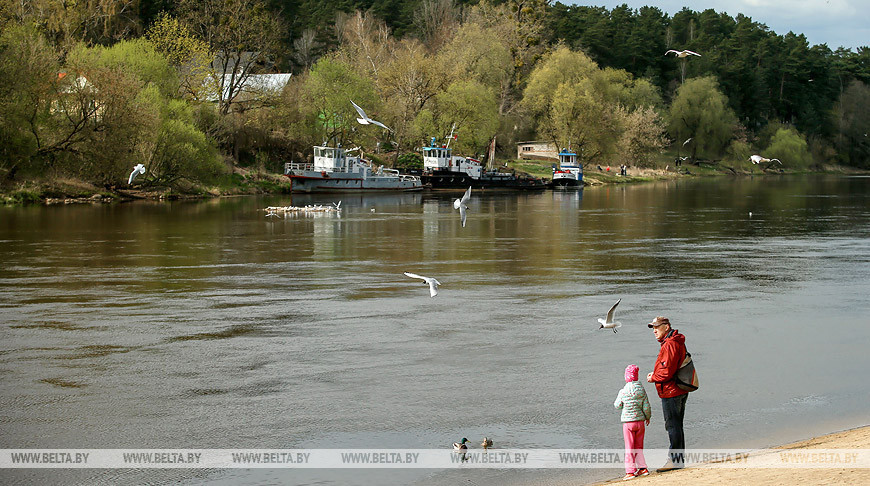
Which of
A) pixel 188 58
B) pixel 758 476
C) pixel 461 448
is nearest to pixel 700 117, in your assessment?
pixel 188 58

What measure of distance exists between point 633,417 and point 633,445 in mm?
428

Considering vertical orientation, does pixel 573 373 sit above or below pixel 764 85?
below

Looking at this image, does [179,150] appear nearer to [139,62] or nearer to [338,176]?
[139,62]

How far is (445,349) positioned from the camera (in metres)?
17.7

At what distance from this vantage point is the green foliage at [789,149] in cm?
13862

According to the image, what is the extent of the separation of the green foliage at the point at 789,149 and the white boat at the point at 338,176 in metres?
80.6

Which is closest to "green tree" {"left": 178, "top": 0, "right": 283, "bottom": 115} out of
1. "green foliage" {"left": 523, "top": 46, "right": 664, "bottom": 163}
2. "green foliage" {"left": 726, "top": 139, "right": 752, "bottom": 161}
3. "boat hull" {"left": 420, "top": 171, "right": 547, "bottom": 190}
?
"boat hull" {"left": 420, "top": 171, "right": 547, "bottom": 190}

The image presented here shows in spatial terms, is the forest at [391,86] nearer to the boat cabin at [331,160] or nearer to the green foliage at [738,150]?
the green foliage at [738,150]

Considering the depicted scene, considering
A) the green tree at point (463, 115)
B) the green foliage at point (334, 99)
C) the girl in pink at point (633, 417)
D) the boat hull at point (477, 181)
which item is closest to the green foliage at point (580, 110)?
the green tree at point (463, 115)

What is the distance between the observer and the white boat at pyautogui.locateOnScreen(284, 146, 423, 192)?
73.6 meters

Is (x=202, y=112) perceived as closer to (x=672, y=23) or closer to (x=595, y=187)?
(x=595, y=187)

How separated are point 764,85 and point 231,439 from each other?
151220mm

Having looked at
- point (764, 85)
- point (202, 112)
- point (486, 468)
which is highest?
point (764, 85)

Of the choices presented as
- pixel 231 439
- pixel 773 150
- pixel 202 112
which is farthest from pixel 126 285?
pixel 773 150
